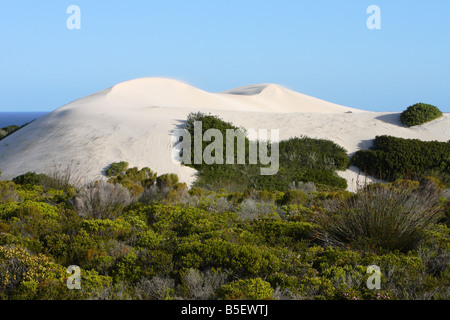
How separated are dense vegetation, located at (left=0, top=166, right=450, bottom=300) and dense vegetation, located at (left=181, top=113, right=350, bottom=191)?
5168mm

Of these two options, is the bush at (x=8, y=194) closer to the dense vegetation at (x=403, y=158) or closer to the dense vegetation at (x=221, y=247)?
the dense vegetation at (x=221, y=247)

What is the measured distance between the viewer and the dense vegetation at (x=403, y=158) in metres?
15.5

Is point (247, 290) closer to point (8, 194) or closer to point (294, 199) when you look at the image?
point (294, 199)

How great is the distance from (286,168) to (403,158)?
4825mm

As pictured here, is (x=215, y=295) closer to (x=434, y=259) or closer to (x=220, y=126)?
(x=434, y=259)

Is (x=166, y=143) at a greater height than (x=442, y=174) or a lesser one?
greater

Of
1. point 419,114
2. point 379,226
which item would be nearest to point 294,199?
point 379,226

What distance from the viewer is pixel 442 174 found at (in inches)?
573

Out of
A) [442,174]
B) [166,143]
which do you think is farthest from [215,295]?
[442,174]

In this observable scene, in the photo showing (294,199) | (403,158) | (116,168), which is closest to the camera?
(294,199)

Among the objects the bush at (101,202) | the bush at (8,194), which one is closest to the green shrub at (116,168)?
the bush at (8,194)

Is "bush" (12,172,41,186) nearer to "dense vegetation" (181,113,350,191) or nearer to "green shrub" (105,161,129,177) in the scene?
"green shrub" (105,161,129,177)

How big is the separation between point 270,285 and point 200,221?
79.9 inches

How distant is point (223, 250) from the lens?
4.78 meters
